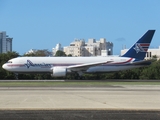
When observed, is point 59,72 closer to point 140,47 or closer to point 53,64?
point 53,64

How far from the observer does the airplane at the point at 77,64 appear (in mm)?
43375

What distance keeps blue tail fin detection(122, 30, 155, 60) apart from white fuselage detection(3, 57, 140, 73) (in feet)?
4.05

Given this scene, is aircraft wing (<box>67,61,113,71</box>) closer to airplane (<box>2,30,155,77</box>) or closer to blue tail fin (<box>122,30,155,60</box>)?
airplane (<box>2,30,155,77</box>)

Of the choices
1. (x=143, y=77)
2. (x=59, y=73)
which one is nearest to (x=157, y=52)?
(x=143, y=77)

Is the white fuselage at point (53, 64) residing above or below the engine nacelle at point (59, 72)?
above

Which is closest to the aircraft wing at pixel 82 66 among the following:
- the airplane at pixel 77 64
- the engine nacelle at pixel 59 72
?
the airplane at pixel 77 64

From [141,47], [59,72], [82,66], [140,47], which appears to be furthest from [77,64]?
[141,47]

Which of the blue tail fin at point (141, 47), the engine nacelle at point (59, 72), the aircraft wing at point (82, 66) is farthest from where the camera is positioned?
the blue tail fin at point (141, 47)

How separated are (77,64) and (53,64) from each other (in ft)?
10.8

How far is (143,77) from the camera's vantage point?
163ft

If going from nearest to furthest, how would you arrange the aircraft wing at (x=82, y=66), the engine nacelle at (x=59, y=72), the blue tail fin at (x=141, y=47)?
the engine nacelle at (x=59, y=72)
the aircraft wing at (x=82, y=66)
the blue tail fin at (x=141, y=47)

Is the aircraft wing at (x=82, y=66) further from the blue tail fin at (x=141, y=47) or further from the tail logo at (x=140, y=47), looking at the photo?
the tail logo at (x=140, y=47)
